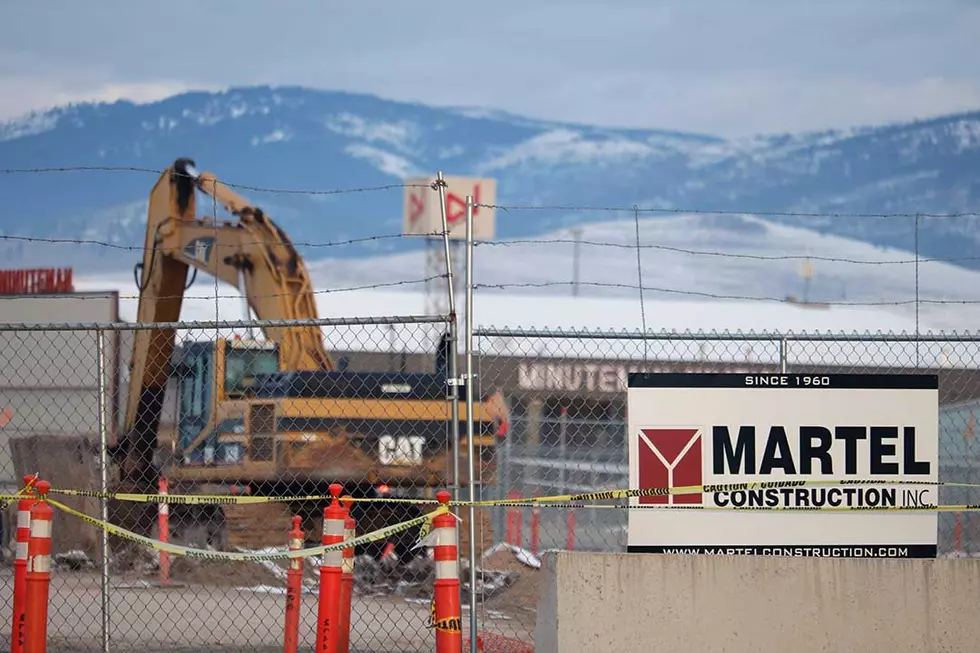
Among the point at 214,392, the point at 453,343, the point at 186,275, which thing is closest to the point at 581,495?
the point at 453,343

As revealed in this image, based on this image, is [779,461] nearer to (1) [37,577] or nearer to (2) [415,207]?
(1) [37,577]

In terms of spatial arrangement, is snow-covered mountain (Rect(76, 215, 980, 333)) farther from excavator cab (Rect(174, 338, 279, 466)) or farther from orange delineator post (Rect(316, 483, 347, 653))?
orange delineator post (Rect(316, 483, 347, 653))

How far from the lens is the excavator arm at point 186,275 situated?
18.3 m

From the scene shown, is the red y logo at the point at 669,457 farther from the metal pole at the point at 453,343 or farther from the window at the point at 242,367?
the window at the point at 242,367

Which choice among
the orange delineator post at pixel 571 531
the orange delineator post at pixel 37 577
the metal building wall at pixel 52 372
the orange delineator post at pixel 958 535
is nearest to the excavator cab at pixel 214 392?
the metal building wall at pixel 52 372

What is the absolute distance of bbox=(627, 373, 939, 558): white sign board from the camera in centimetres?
779

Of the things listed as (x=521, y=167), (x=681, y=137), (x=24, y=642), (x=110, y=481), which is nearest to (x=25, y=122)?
(x=521, y=167)

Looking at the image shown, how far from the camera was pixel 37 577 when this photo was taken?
7047 mm

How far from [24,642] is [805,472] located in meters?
4.38

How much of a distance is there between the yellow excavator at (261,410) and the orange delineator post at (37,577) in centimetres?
766

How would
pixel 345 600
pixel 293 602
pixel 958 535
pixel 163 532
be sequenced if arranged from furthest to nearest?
pixel 958 535 → pixel 163 532 → pixel 293 602 → pixel 345 600

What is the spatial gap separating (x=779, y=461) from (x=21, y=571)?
4286mm

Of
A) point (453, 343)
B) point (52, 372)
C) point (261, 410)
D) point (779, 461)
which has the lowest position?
point (779, 461)

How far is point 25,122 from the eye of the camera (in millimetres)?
95875
